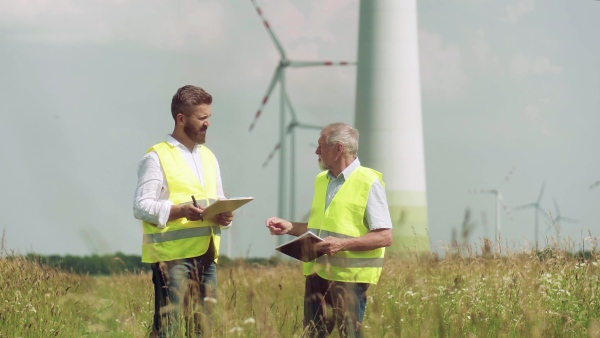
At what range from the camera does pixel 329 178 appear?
6.56 meters

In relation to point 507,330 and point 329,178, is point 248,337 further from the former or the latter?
point 507,330

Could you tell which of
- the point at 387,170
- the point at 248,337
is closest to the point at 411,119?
the point at 387,170

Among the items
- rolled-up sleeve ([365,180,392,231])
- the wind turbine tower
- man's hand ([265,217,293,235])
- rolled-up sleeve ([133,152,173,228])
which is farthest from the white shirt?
the wind turbine tower

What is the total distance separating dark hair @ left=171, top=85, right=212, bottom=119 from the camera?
6.54 meters

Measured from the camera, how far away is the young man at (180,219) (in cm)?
649

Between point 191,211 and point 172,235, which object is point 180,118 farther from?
point 172,235

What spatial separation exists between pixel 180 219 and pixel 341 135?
50.3 inches

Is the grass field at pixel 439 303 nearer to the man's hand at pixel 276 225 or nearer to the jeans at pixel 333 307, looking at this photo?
the jeans at pixel 333 307

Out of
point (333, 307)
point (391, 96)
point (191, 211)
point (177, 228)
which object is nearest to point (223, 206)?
point (191, 211)

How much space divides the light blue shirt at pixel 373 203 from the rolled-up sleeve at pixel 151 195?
1.10 metres

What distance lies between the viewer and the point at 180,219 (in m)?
6.70

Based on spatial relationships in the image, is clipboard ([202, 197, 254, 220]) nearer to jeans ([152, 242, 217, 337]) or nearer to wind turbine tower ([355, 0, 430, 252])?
jeans ([152, 242, 217, 337])

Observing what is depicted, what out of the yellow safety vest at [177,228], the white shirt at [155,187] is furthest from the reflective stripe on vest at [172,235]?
the white shirt at [155,187]

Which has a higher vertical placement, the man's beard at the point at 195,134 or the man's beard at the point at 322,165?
the man's beard at the point at 195,134
